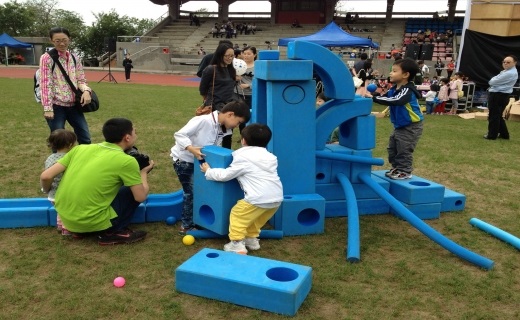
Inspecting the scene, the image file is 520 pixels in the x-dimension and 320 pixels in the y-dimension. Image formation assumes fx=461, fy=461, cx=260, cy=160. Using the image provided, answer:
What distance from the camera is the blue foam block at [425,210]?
4.46 metres

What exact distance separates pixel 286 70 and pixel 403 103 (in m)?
1.49

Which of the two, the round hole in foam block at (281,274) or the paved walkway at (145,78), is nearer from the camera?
the round hole in foam block at (281,274)

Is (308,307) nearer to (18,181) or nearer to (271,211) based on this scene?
(271,211)

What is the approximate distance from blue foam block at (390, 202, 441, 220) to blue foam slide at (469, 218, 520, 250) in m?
0.32

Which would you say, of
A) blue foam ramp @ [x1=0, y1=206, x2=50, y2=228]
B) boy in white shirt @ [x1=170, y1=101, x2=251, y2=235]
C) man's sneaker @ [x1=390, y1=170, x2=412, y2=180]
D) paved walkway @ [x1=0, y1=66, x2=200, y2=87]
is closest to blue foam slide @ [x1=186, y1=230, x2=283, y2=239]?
boy in white shirt @ [x1=170, y1=101, x2=251, y2=235]

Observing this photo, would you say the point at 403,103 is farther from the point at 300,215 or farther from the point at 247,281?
the point at 247,281

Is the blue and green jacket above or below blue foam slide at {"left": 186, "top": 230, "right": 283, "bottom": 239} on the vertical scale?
above

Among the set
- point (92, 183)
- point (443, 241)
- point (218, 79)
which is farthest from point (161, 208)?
point (443, 241)

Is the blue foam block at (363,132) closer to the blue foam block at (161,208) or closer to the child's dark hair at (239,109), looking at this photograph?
the child's dark hair at (239,109)

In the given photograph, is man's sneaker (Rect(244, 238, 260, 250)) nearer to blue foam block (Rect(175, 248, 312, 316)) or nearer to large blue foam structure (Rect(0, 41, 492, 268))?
large blue foam structure (Rect(0, 41, 492, 268))

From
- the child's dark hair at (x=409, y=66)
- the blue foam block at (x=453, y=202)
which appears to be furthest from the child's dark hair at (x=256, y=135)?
the blue foam block at (x=453, y=202)

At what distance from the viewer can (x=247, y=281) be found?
2762 millimetres

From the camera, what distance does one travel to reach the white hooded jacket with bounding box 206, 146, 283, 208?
3484 mm

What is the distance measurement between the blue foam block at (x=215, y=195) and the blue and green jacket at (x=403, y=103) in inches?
73.1
